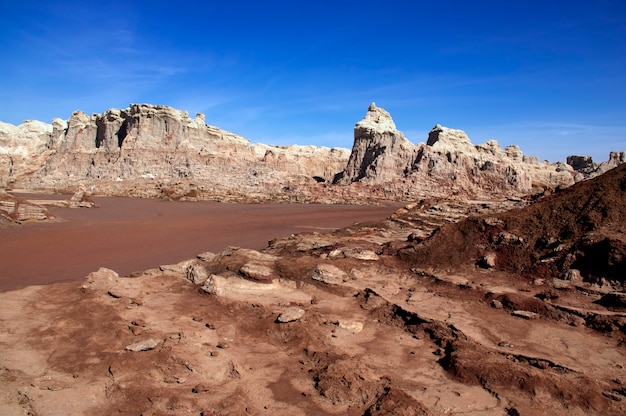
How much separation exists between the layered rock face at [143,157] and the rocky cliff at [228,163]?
0.64 feet

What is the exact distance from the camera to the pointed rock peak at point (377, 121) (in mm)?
77019

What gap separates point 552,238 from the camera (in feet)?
35.6

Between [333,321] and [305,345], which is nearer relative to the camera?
[305,345]

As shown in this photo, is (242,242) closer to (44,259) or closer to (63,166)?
(44,259)

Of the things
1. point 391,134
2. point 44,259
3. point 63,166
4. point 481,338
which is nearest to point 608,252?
point 481,338

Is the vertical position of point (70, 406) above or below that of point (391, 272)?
below

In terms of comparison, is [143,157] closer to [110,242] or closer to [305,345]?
[110,242]

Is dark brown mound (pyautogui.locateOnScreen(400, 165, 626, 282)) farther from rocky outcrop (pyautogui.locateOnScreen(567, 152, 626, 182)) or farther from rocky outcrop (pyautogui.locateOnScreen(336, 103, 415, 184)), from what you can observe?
rocky outcrop (pyautogui.locateOnScreen(567, 152, 626, 182))

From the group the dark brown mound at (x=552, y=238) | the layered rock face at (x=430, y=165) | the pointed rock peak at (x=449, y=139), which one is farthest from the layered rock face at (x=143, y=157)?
the dark brown mound at (x=552, y=238)

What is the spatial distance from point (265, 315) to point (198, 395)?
2868 mm

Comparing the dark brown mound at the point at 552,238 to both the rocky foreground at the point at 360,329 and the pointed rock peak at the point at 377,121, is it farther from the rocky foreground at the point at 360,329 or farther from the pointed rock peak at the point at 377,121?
the pointed rock peak at the point at 377,121

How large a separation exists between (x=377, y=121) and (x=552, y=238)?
71.0 meters

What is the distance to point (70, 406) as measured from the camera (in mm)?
4574

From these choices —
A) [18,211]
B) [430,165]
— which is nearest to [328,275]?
[18,211]
